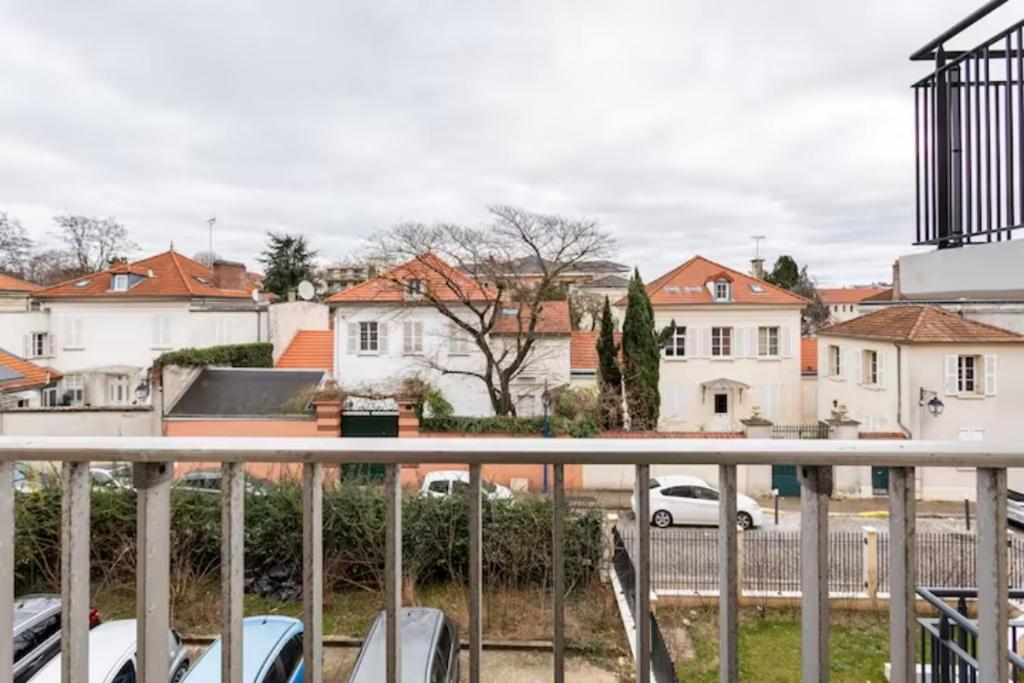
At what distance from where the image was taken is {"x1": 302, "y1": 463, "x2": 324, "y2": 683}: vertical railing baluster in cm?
98

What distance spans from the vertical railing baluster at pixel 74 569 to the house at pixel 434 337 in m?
14.8

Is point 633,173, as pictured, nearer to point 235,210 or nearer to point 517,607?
point 517,607

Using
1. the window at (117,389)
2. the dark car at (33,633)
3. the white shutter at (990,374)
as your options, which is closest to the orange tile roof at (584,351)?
the white shutter at (990,374)

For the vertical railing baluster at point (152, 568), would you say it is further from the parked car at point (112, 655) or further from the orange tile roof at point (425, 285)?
the orange tile roof at point (425, 285)

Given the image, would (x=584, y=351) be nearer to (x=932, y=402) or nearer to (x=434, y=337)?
(x=434, y=337)

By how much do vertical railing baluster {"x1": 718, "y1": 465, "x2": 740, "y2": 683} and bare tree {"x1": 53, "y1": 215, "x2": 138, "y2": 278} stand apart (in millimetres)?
34530

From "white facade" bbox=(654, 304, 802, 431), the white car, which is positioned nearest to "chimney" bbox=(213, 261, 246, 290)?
"white facade" bbox=(654, 304, 802, 431)

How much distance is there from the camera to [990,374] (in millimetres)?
14789

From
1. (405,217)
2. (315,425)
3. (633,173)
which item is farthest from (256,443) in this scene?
(633,173)

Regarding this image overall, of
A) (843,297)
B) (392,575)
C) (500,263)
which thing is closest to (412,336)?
(500,263)

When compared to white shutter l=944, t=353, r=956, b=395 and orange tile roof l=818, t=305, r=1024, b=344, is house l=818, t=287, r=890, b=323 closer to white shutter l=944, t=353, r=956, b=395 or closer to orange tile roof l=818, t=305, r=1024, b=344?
orange tile roof l=818, t=305, r=1024, b=344

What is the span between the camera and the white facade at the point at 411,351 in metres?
16.9

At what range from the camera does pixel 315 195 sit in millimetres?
22578

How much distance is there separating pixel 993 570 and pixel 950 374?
17.7 meters
